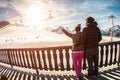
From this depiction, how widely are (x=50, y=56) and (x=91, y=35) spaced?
2079 millimetres

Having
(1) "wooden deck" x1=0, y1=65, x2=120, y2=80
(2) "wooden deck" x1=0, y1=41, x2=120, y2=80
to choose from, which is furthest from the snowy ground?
(1) "wooden deck" x1=0, y1=65, x2=120, y2=80

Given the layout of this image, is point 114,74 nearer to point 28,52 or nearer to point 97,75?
point 97,75

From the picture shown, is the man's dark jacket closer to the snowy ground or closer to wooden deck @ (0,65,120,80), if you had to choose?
wooden deck @ (0,65,120,80)

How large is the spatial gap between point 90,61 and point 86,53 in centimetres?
35

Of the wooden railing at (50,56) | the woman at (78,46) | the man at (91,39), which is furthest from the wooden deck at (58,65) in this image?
the woman at (78,46)

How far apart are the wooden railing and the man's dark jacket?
3.17ft

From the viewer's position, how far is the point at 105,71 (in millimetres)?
8297

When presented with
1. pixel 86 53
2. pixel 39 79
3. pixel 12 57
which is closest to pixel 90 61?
pixel 86 53

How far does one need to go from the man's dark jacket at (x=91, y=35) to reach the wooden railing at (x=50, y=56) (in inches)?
38.1

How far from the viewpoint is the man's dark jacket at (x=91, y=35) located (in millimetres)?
7273

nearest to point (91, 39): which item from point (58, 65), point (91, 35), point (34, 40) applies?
point (91, 35)

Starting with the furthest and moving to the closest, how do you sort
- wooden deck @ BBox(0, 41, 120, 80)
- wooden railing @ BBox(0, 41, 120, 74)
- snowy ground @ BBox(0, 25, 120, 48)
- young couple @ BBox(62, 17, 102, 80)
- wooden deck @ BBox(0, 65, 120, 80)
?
snowy ground @ BBox(0, 25, 120, 48), wooden railing @ BBox(0, 41, 120, 74), wooden deck @ BBox(0, 41, 120, 80), wooden deck @ BBox(0, 65, 120, 80), young couple @ BBox(62, 17, 102, 80)

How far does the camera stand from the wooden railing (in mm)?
8195

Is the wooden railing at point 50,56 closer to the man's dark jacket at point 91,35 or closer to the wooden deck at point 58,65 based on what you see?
the wooden deck at point 58,65
